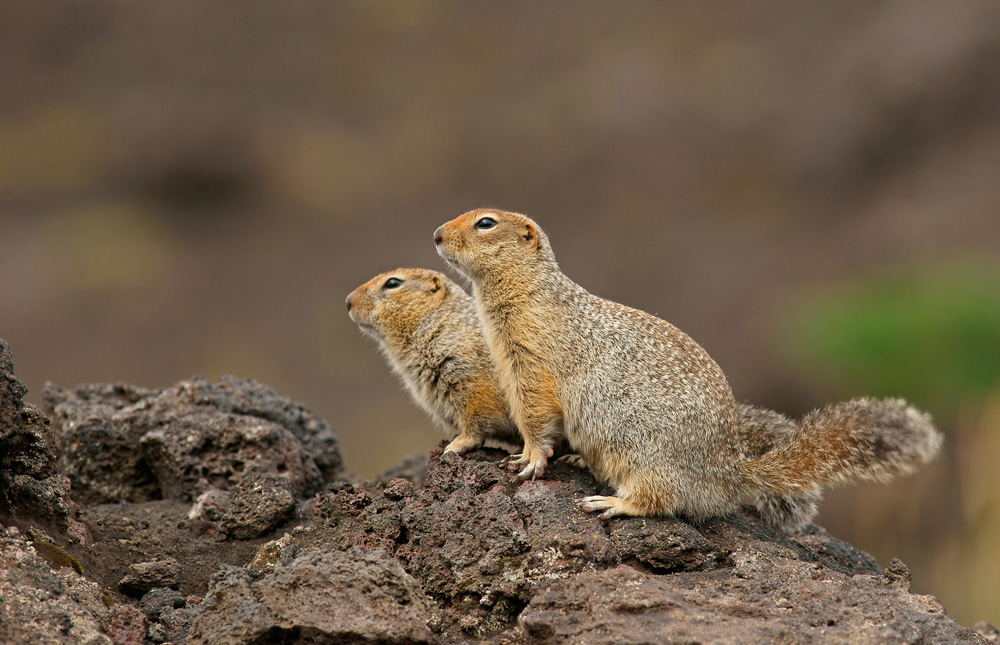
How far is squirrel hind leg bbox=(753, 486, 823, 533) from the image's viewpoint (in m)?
6.22

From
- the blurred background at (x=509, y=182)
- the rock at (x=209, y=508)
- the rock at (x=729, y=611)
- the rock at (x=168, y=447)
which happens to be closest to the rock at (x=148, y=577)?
the rock at (x=209, y=508)

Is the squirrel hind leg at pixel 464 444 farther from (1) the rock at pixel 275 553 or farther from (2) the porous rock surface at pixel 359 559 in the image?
(1) the rock at pixel 275 553

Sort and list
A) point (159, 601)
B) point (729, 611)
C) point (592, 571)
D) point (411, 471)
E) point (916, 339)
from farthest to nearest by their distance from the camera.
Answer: point (916, 339), point (411, 471), point (159, 601), point (592, 571), point (729, 611)

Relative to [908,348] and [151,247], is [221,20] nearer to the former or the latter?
[151,247]

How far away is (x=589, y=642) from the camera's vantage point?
169 inches

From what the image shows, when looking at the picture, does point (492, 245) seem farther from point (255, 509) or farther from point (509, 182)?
point (509, 182)

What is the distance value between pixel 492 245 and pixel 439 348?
830 mm

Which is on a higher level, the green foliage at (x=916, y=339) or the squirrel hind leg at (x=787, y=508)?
the green foliage at (x=916, y=339)

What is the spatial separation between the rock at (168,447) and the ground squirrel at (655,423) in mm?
1902

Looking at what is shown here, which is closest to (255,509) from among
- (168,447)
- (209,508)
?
(209,508)

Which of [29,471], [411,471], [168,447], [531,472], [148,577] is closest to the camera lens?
[148,577]

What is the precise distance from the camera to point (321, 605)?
14.7 ft

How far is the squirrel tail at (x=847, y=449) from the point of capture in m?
5.88

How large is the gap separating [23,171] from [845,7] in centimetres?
Answer: 1919
